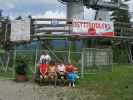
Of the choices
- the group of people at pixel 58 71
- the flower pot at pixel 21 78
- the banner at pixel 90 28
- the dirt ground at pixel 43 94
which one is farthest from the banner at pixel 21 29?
the dirt ground at pixel 43 94

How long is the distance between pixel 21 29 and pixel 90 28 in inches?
193

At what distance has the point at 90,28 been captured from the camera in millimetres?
30953

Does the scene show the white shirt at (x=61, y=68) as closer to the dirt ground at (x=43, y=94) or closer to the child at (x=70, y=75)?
the child at (x=70, y=75)

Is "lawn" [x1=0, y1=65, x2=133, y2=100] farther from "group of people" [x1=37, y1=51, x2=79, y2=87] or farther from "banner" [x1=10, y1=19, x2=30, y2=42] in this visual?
"banner" [x1=10, y1=19, x2=30, y2=42]

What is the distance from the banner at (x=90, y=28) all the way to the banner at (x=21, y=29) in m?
3.45

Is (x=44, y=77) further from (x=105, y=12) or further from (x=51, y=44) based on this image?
(x=105, y=12)

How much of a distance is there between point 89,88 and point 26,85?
3.81 m

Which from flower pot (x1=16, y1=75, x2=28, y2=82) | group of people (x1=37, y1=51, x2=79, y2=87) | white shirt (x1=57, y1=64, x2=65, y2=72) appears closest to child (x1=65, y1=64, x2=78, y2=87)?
group of people (x1=37, y1=51, x2=79, y2=87)

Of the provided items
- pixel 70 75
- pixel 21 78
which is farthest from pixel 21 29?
pixel 70 75

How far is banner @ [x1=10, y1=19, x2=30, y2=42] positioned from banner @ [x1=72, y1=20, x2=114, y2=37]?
11.3 feet

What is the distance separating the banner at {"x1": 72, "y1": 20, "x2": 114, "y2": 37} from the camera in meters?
30.6

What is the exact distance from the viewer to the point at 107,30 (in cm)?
3216

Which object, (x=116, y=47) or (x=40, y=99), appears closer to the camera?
(x=40, y=99)

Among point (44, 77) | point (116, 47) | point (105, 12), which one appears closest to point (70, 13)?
point (105, 12)
